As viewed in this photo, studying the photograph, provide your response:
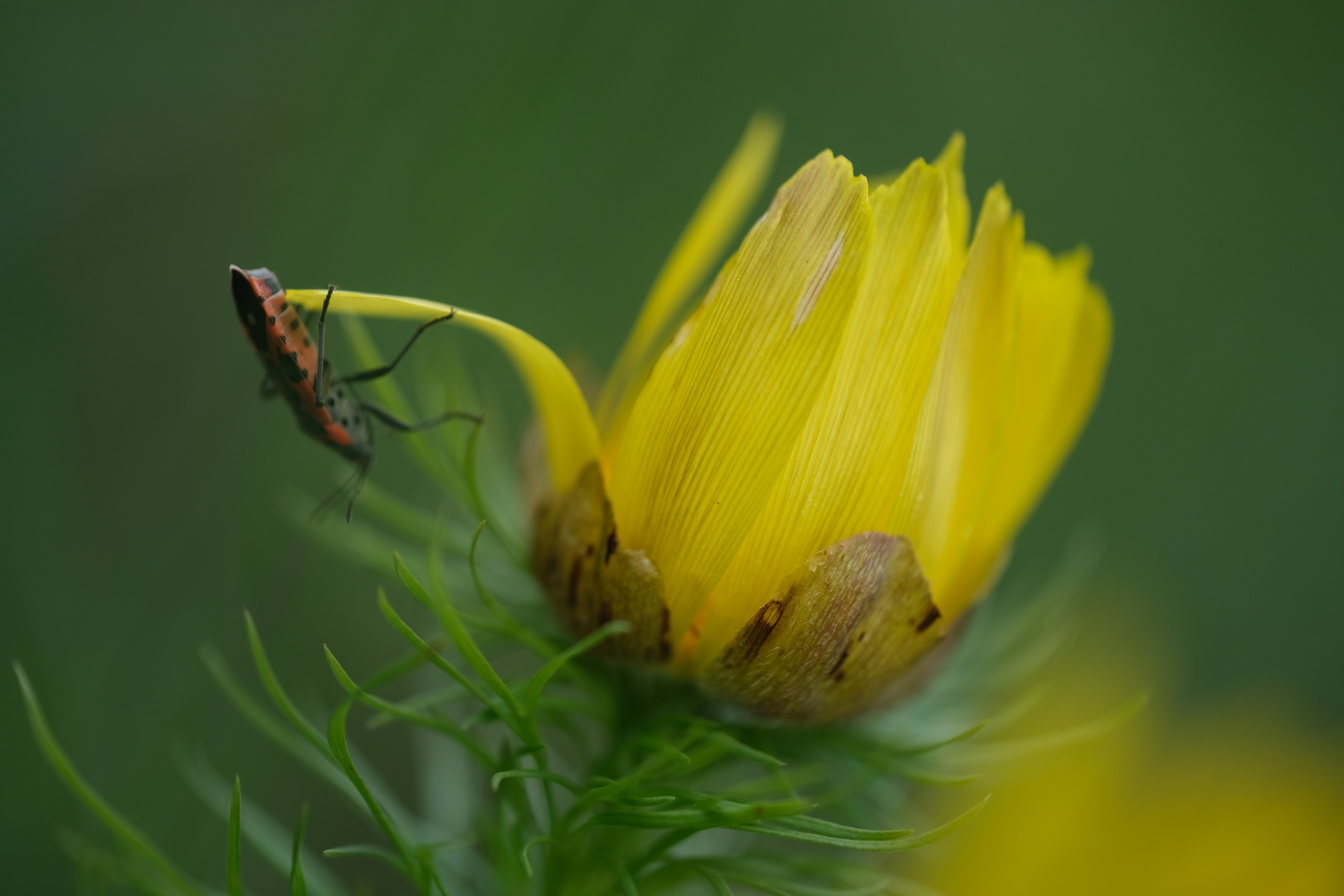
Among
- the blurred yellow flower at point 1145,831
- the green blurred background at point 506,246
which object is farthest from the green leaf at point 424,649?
the blurred yellow flower at point 1145,831

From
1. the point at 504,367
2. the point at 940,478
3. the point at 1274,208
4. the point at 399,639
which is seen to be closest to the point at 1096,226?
the point at 1274,208

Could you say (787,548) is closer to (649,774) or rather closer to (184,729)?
(649,774)

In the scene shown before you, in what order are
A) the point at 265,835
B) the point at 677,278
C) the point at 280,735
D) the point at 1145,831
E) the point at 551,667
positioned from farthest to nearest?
1. the point at 1145,831
2. the point at 265,835
3. the point at 280,735
4. the point at 677,278
5. the point at 551,667

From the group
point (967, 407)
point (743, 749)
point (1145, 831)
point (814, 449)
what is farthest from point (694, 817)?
point (1145, 831)

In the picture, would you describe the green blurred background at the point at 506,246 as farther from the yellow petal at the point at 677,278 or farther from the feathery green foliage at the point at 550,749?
the yellow petal at the point at 677,278

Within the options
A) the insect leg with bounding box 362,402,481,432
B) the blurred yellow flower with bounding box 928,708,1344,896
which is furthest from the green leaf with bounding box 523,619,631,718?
the blurred yellow flower with bounding box 928,708,1344,896

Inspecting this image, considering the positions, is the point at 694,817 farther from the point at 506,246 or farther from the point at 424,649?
the point at 506,246
